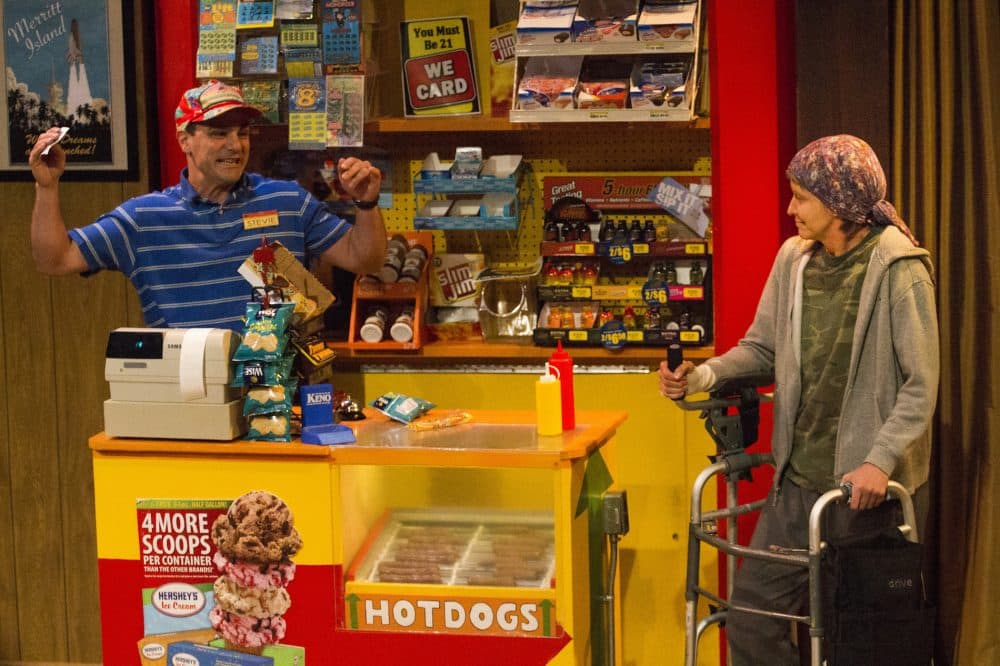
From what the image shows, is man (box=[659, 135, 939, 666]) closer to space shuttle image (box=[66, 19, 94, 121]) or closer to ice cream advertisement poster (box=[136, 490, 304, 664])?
ice cream advertisement poster (box=[136, 490, 304, 664])

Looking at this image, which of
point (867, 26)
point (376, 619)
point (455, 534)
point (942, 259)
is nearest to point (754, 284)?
point (942, 259)

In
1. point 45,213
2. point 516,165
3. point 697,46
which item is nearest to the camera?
point 45,213

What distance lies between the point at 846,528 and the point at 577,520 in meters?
0.71

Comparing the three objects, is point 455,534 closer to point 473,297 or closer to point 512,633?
point 512,633

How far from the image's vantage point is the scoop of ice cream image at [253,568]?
10.7ft

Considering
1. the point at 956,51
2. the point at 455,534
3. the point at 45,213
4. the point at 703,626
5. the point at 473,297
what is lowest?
the point at 703,626

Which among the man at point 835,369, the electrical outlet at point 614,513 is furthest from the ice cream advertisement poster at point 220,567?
the man at point 835,369

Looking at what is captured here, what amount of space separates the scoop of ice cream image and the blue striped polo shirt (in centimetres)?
78

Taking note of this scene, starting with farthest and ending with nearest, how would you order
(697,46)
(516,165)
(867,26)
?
1. (516,165)
2. (697,46)
3. (867,26)

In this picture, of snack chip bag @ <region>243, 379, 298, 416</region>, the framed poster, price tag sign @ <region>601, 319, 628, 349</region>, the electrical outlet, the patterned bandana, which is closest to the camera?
snack chip bag @ <region>243, 379, 298, 416</region>

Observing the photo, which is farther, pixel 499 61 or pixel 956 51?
pixel 499 61

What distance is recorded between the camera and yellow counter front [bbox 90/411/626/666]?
3.19 m

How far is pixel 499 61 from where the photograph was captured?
480 cm

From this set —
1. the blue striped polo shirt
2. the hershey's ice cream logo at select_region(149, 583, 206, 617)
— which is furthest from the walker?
the blue striped polo shirt
